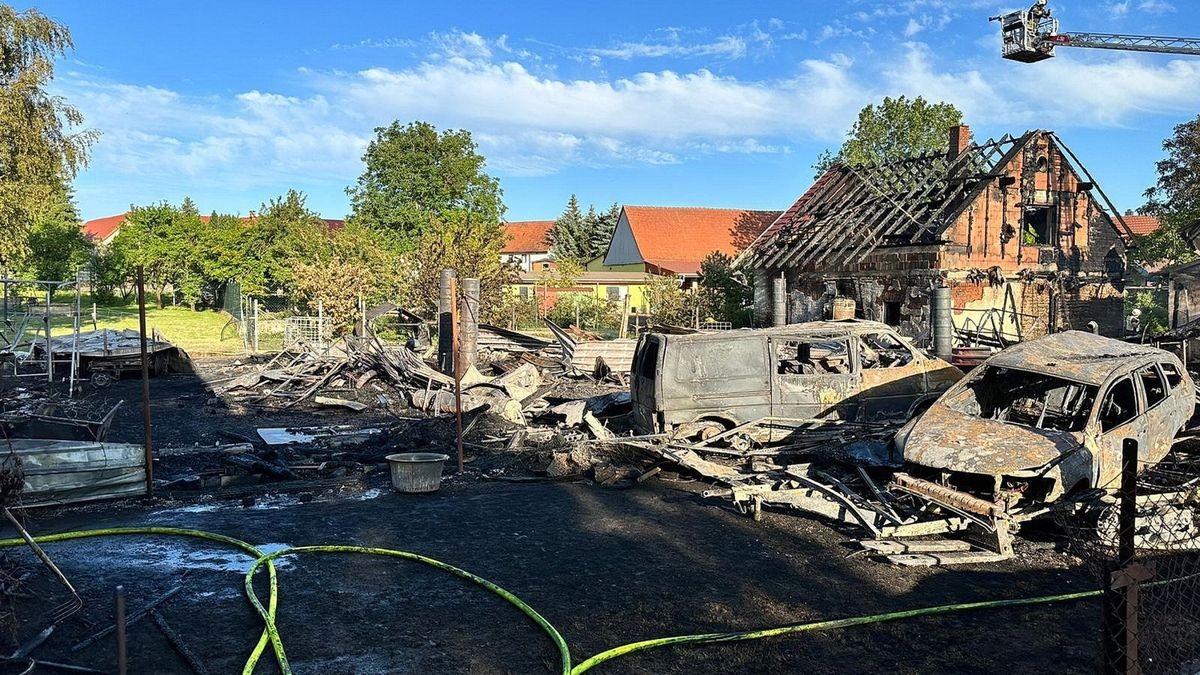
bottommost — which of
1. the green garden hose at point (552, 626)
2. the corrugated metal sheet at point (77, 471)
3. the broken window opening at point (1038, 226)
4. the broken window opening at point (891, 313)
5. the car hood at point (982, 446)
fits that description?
the green garden hose at point (552, 626)

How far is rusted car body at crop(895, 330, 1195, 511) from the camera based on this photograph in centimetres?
731

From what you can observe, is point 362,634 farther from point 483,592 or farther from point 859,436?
point 859,436

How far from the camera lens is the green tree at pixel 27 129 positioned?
2531cm

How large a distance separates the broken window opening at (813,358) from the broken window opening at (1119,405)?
3.38 m

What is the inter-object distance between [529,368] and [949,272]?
503 inches

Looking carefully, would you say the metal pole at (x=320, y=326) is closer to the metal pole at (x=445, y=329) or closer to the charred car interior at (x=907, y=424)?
the metal pole at (x=445, y=329)

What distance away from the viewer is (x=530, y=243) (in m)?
81.7

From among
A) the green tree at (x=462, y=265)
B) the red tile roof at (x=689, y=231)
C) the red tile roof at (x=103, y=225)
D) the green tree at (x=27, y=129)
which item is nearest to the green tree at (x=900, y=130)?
the red tile roof at (x=689, y=231)

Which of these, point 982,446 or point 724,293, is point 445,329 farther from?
point 982,446

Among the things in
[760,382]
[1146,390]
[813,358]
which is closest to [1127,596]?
[1146,390]

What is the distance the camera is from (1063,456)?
7.31 m

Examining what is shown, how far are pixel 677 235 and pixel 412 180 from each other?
17.3 meters

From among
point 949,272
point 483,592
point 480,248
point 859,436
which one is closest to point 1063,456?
point 859,436

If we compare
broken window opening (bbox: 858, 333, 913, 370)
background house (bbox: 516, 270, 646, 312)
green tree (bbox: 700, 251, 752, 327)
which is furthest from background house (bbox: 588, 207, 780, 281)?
broken window opening (bbox: 858, 333, 913, 370)
